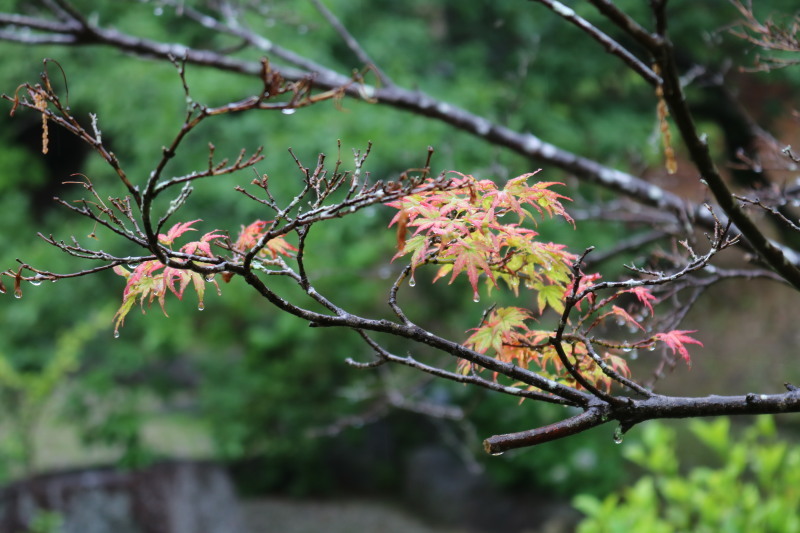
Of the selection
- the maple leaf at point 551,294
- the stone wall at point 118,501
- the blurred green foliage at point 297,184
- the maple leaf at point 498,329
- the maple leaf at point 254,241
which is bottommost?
the maple leaf at point 498,329

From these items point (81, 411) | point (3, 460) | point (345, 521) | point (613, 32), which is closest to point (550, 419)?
point (345, 521)

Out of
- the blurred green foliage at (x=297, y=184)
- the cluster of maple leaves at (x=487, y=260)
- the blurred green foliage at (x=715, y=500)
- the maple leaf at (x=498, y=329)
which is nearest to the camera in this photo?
the cluster of maple leaves at (x=487, y=260)

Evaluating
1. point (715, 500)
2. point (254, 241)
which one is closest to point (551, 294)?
point (254, 241)

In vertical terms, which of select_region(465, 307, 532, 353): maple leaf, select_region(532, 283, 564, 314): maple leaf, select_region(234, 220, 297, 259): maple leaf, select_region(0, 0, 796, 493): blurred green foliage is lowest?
select_region(465, 307, 532, 353): maple leaf

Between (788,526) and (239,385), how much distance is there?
5.20 metres

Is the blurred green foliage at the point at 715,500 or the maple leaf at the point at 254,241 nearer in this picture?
the maple leaf at the point at 254,241

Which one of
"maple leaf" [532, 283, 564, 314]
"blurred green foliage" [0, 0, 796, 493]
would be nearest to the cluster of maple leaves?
"maple leaf" [532, 283, 564, 314]

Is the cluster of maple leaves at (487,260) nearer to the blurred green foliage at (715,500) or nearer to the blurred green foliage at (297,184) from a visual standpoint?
the blurred green foliage at (715,500)

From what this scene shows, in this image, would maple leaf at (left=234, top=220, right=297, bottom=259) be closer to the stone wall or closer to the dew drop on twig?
the dew drop on twig

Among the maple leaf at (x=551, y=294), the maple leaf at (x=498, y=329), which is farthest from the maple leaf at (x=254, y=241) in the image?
the maple leaf at (x=551, y=294)

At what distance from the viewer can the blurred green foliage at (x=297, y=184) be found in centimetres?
607

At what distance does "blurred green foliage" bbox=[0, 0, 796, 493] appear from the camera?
6.07 m

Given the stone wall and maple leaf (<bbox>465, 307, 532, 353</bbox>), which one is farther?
the stone wall

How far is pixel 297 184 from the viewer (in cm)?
573
